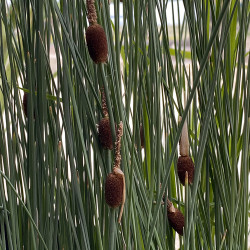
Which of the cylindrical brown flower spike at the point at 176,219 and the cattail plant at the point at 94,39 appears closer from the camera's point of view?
the cattail plant at the point at 94,39

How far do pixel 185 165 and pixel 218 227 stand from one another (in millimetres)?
149

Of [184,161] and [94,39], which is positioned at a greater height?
[94,39]

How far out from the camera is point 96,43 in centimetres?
42

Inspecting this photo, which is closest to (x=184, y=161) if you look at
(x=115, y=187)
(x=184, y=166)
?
(x=184, y=166)

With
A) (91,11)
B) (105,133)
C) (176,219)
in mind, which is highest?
(91,11)

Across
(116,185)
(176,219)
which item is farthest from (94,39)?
(176,219)

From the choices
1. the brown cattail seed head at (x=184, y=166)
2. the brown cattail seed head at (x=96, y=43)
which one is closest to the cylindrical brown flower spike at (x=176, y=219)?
the brown cattail seed head at (x=184, y=166)

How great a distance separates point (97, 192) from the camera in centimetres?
52

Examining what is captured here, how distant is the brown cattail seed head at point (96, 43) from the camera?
0.42m

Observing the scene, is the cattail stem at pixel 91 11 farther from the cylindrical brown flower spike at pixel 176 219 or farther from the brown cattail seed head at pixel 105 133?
the cylindrical brown flower spike at pixel 176 219

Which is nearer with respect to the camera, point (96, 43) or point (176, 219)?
point (96, 43)

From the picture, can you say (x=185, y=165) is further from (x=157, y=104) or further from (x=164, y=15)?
(x=164, y=15)

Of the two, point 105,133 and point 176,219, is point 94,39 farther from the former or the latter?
point 176,219

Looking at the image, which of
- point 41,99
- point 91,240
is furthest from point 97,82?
point 91,240
